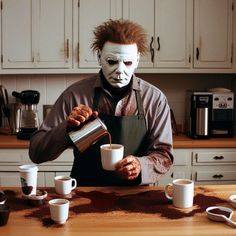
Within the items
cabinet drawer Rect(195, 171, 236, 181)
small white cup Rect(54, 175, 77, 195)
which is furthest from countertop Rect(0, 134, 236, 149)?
small white cup Rect(54, 175, 77, 195)

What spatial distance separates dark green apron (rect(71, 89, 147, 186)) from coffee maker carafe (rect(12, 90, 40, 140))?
4.82 ft

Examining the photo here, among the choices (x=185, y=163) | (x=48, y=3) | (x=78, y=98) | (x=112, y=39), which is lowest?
(x=185, y=163)

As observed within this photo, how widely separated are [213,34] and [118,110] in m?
1.78

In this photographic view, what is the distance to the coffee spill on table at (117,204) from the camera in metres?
1.70

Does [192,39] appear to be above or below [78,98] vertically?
above

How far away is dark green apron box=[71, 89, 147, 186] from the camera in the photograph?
6.99 feet

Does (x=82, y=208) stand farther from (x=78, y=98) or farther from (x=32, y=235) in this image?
(x=78, y=98)

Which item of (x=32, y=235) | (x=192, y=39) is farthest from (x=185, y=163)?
(x=32, y=235)

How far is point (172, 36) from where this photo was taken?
3.65 metres

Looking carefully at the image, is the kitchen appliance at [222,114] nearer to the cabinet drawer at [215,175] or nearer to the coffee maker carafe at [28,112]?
the cabinet drawer at [215,175]

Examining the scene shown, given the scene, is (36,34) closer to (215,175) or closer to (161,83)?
(161,83)

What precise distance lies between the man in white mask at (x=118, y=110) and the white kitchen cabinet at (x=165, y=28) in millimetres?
1474

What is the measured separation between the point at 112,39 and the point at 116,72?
0.15 m

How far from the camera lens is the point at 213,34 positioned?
3668 millimetres
